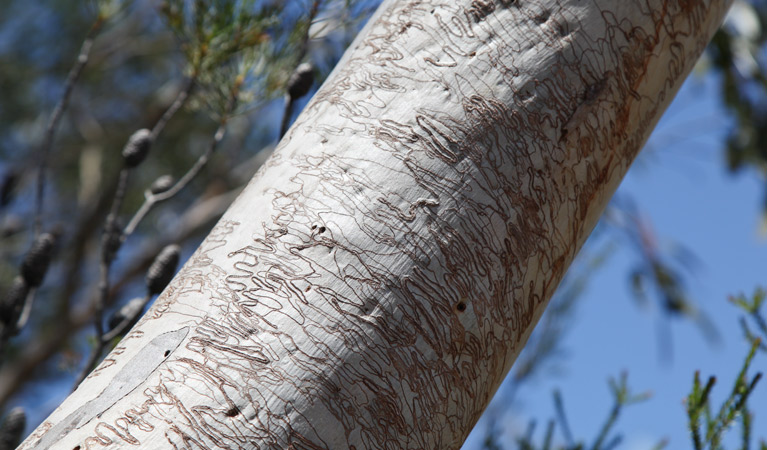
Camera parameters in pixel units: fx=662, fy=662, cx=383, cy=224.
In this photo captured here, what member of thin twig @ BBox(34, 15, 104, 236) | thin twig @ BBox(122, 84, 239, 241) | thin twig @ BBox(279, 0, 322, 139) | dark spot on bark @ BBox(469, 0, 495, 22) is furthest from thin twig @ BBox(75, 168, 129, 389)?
dark spot on bark @ BBox(469, 0, 495, 22)

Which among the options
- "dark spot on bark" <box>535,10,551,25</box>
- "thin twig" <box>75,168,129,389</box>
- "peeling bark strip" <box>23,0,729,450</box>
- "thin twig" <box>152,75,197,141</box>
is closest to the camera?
"peeling bark strip" <box>23,0,729,450</box>

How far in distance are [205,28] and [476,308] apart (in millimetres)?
930

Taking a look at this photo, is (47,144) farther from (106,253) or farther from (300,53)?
(300,53)

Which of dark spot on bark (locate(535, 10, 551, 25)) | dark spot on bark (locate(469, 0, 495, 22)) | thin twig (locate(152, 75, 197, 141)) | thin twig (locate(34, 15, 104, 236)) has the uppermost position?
thin twig (locate(34, 15, 104, 236))

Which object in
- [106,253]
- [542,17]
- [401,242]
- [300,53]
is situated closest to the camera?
[401,242]

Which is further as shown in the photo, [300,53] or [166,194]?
[300,53]

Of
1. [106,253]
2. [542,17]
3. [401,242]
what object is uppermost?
[106,253]

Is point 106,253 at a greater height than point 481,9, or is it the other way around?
point 106,253

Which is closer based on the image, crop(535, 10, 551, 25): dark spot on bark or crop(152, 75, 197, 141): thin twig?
crop(535, 10, 551, 25): dark spot on bark

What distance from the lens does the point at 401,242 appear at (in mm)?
691

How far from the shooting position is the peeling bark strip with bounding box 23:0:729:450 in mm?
639

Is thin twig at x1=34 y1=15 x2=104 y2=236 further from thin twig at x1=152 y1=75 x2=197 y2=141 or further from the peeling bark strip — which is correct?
the peeling bark strip

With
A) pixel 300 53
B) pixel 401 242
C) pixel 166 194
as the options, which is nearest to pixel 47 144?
pixel 166 194

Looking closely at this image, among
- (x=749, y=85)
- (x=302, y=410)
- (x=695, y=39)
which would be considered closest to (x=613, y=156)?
(x=695, y=39)
